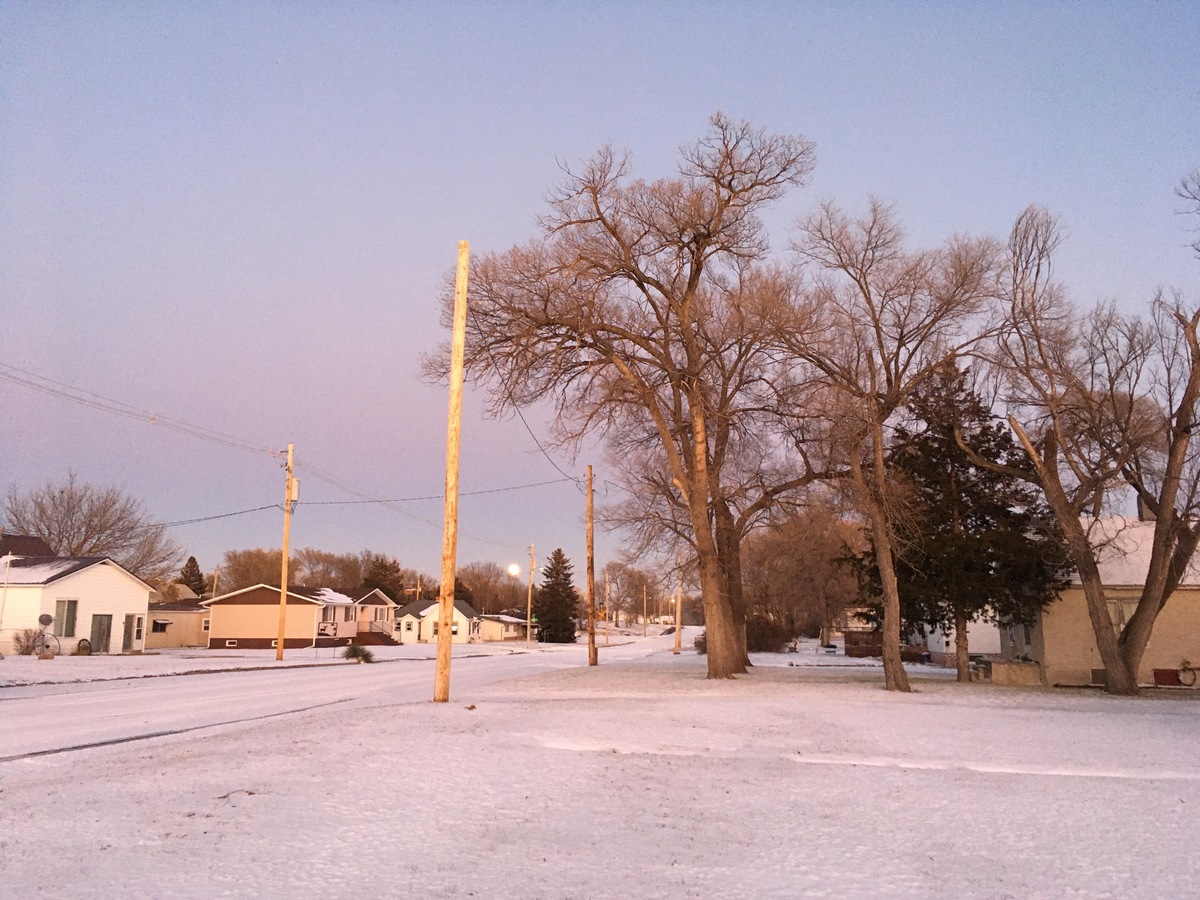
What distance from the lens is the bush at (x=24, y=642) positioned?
41375 millimetres

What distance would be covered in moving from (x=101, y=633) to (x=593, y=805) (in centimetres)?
4529

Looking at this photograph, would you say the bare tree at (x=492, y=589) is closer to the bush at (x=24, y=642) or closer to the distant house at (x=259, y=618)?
the distant house at (x=259, y=618)

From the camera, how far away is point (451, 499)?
16.5m

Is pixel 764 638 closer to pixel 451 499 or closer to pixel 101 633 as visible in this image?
pixel 101 633

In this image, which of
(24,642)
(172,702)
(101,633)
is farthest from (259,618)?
(172,702)

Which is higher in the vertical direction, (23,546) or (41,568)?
(23,546)

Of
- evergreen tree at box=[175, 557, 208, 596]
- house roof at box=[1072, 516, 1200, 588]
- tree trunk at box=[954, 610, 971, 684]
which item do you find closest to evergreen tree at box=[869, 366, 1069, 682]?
tree trunk at box=[954, 610, 971, 684]

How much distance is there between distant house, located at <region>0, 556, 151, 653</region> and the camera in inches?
1686

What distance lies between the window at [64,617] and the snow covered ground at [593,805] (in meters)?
32.4

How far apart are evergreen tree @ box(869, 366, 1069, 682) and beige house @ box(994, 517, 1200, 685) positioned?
850 millimetres

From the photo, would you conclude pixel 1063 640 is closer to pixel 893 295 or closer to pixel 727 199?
pixel 893 295

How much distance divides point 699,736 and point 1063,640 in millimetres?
19634

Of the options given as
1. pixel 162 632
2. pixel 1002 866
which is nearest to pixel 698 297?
pixel 1002 866

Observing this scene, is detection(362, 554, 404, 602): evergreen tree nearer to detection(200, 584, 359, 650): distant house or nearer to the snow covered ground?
detection(200, 584, 359, 650): distant house
